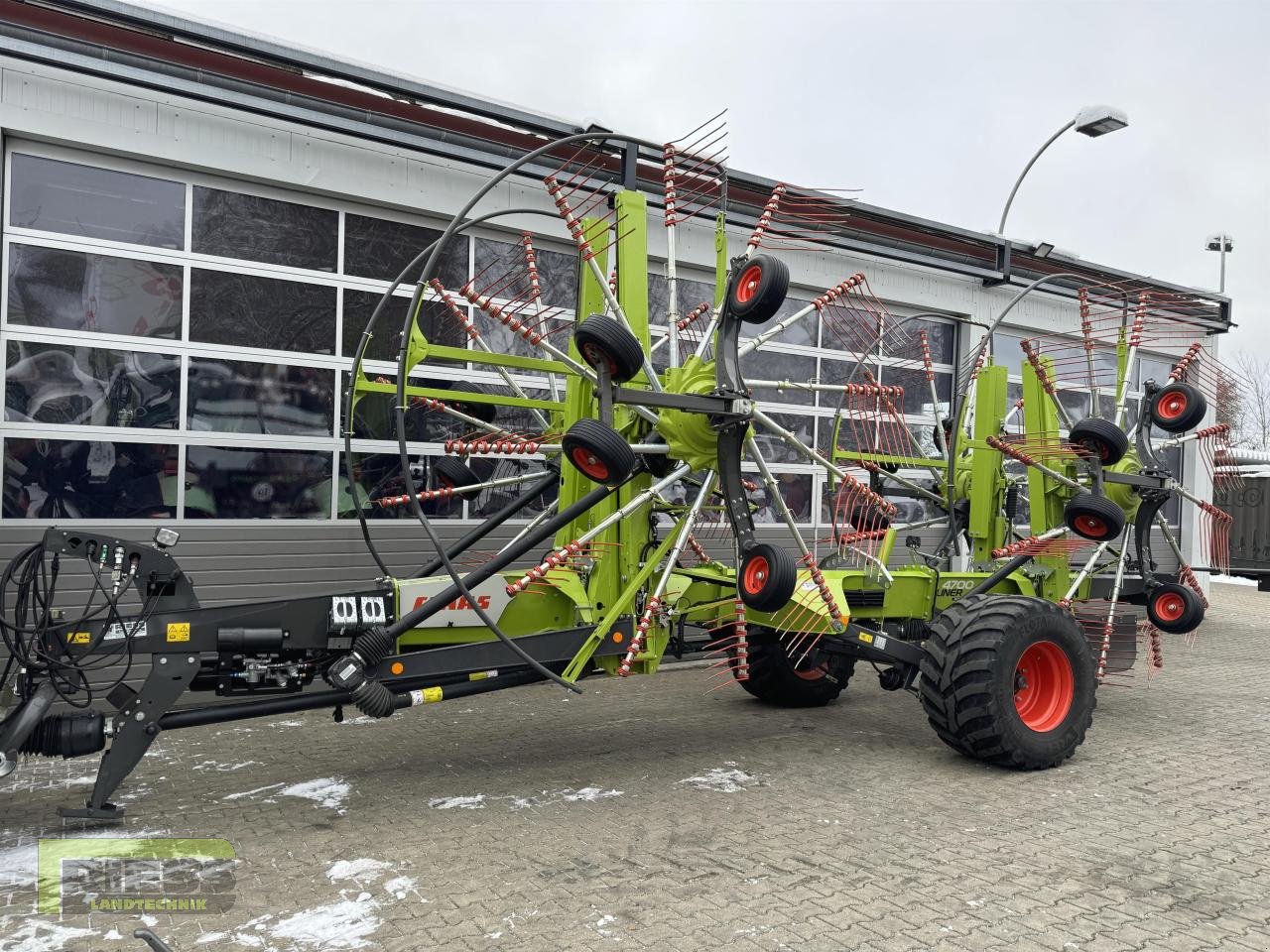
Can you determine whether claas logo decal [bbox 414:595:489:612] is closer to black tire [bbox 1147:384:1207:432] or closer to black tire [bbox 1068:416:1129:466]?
black tire [bbox 1068:416:1129:466]

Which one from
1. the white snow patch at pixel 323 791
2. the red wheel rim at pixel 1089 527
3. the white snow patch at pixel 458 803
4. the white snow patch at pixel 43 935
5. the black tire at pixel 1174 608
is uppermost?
the red wheel rim at pixel 1089 527

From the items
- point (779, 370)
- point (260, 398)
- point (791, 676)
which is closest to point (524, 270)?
point (260, 398)

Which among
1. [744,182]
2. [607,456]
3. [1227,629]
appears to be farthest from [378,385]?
[1227,629]

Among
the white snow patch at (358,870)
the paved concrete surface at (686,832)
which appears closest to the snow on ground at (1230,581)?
the paved concrete surface at (686,832)

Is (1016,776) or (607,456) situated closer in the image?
(607,456)

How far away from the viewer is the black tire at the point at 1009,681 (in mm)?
6090

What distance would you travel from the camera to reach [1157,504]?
8172 mm

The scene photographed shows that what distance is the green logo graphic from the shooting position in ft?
13.5

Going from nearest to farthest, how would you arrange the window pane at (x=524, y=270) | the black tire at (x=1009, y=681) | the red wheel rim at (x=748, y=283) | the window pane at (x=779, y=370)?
the red wheel rim at (x=748, y=283)
the black tire at (x=1009, y=681)
the window pane at (x=524, y=270)
the window pane at (x=779, y=370)

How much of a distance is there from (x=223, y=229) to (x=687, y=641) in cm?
517

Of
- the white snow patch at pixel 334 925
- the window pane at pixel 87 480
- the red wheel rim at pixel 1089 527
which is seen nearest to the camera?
the white snow patch at pixel 334 925

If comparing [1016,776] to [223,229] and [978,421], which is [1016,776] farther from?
[223,229]

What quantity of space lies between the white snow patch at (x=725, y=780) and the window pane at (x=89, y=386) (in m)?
5.09

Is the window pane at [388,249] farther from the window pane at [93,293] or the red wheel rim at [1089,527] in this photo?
the red wheel rim at [1089,527]
